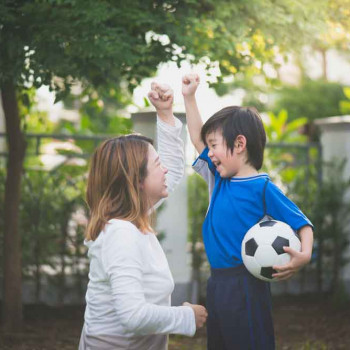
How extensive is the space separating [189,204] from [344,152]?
1984 mm

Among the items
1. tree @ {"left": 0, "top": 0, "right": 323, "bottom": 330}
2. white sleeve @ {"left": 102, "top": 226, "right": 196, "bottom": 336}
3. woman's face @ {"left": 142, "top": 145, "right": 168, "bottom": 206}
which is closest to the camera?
white sleeve @ {"left": 102, "top": 226, "right": 196, "bottom": 336}

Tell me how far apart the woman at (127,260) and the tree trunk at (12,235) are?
11.5ft

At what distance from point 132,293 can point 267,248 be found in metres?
0.92

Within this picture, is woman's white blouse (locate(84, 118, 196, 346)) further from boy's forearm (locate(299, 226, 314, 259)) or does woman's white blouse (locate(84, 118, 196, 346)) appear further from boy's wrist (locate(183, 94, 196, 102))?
boy's wrist (locate(183, 94, 196, 102))

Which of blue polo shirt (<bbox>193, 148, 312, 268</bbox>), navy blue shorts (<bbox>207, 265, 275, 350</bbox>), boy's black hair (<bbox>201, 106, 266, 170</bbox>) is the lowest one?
→ navy blue shorts (<bbox>207, 265, 275, 350</bbox>)

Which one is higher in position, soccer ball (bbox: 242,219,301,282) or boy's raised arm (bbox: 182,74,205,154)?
boy's raised arm (bbox: 182,74,205,154)

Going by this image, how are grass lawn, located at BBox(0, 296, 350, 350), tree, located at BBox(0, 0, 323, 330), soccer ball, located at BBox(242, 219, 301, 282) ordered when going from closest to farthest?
soccer ball, located at BBox(242, 219, 301, 282)
tree, located at BBox(0, 0, 323, 330)
grass lawn, located at BBox(0, 296, 350, 350)

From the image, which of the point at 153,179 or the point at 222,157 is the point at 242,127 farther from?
the point at 153,179

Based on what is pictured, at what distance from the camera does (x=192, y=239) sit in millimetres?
7422

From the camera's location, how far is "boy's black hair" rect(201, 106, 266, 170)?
3.12 metres

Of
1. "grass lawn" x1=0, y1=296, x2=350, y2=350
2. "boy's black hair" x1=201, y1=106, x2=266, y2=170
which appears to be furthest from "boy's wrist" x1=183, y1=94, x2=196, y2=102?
"grass lawn" x1=0, y1=296, x2=350, y2=350

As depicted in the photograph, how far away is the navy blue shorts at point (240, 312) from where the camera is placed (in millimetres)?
3068

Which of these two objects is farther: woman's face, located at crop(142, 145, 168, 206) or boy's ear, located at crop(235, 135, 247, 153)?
boy's ear, located at crop(235, 135, 247, 153)

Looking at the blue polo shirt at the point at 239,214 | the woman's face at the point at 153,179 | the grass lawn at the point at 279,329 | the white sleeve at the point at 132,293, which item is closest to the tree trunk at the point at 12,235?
the grass lawn at the point at 279,329
